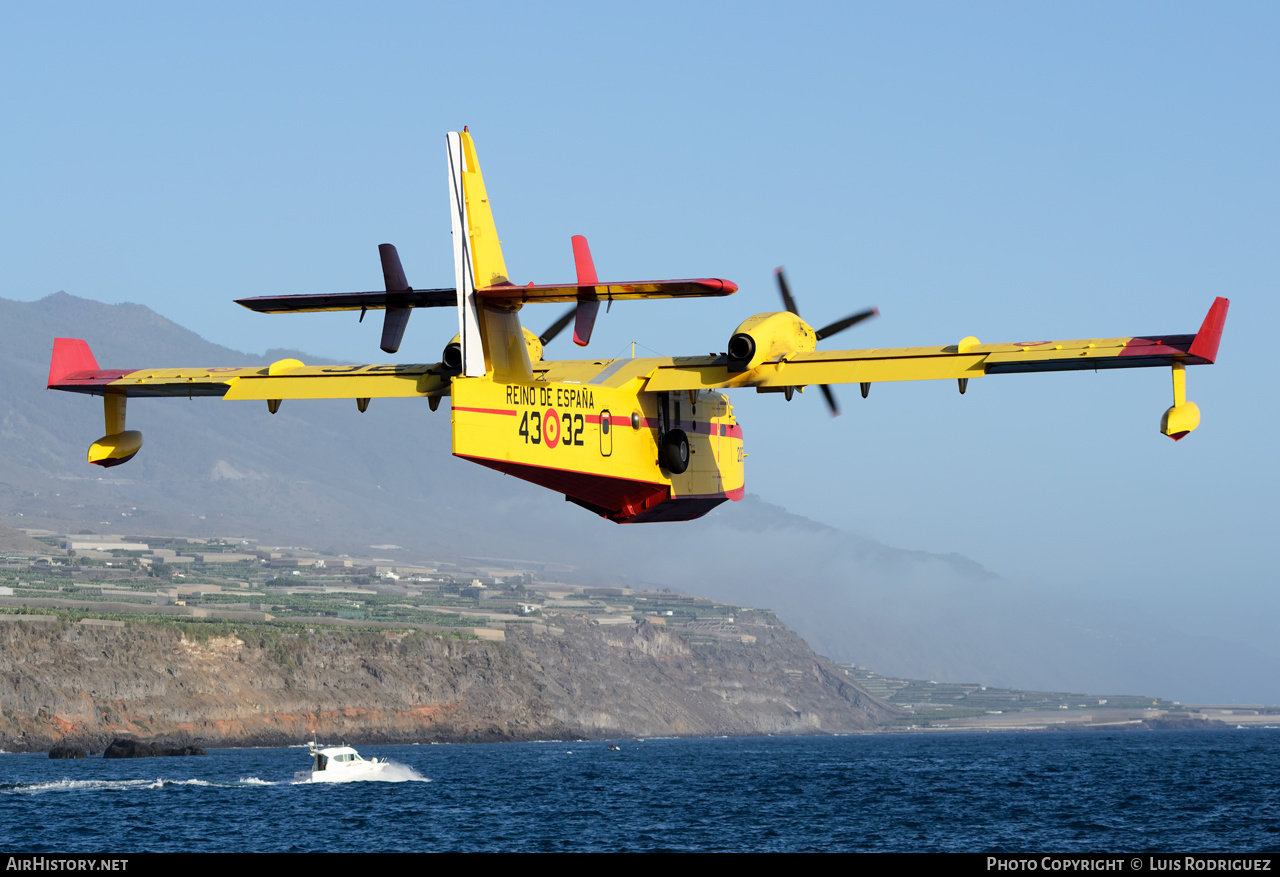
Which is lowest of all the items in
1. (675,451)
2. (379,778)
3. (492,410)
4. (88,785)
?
(379,778)

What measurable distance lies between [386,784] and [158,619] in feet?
269

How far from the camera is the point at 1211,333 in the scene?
92.5 ft

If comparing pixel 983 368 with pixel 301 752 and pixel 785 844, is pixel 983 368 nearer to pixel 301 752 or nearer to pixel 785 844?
pixel 785 844

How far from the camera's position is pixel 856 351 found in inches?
1210

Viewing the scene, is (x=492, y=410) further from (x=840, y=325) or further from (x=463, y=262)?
(x=840, y=325)

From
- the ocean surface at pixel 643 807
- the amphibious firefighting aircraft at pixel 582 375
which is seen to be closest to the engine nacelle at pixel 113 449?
the amphibious firefighting aircraft at pixel 582 375

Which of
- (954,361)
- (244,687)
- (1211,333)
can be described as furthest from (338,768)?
(1211,333)

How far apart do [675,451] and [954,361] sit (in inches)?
260

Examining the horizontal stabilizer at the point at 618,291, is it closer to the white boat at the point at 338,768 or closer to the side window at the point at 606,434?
the side window at the point at 606,434

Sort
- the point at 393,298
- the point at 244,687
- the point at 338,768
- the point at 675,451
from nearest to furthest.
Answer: the point at 393,298 → the point at 675,451 → the point at 338,768 → the point at 244,687

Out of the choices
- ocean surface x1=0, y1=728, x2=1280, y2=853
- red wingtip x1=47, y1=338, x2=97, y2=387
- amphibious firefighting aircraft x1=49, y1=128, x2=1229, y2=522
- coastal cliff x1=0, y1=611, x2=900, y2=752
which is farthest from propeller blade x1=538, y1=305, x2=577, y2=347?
coastal cliff x1=0, y1=611, x2=900, y2=752

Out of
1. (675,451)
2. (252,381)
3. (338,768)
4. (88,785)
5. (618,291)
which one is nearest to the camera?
(618,291)
